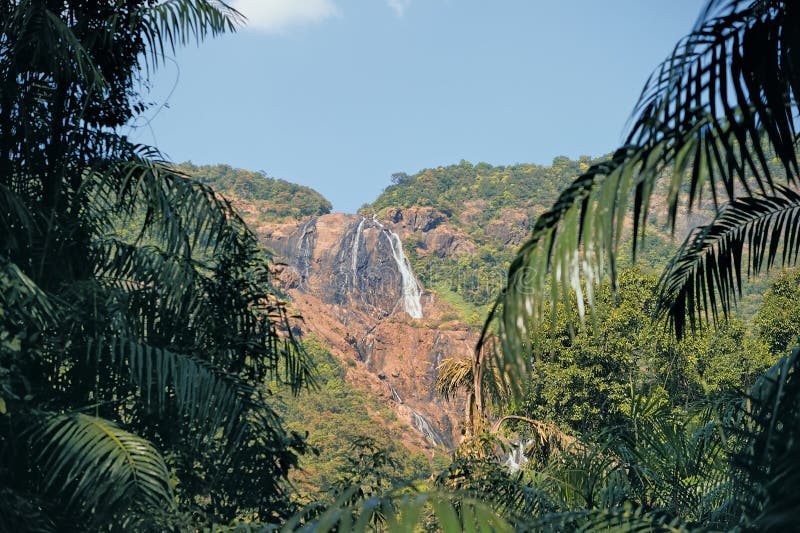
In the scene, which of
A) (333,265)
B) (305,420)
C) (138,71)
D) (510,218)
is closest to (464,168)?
(510,218)

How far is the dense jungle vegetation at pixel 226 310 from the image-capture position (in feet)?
5.73

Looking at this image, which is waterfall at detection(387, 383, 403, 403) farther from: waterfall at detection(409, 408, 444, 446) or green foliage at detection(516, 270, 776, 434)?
green foliage at detection(516, 270, 776, 434)

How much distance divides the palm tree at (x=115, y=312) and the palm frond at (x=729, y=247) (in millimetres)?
2043

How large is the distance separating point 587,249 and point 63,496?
8.83ft

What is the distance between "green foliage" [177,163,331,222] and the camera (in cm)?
7706

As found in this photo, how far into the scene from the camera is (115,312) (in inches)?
132

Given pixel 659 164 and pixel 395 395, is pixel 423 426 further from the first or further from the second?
pixel 659 164

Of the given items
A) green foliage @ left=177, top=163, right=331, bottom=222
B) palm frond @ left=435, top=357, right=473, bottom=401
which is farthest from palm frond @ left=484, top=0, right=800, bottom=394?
green foliage @ left=177, top=163, right=331, bottom=222

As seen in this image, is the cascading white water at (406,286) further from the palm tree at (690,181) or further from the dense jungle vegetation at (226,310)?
the palm tree at (690,181)

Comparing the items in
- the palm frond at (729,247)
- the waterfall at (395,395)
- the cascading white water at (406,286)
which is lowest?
the waterfall at (395,395)

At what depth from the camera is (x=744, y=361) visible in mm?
19000

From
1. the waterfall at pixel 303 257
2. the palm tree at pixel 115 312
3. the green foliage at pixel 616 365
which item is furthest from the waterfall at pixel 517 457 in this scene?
the waterfall at pixel 303 257

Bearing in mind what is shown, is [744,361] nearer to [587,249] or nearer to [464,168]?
[587,249]

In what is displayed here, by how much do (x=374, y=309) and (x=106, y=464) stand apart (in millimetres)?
59346
